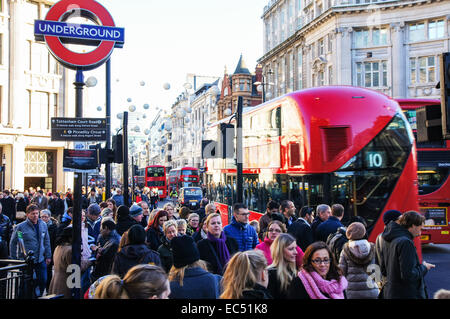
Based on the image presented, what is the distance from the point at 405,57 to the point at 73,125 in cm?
3692

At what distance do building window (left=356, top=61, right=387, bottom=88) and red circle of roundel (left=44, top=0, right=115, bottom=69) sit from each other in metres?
35.2

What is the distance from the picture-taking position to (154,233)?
7105 mm

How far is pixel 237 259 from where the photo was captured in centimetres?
358

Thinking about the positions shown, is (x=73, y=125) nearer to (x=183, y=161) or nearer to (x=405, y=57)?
(x=405, y=57)

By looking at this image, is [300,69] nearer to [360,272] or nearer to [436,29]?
[436,29]

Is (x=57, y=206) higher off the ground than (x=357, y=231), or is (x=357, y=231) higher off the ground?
(x=357, y=231)

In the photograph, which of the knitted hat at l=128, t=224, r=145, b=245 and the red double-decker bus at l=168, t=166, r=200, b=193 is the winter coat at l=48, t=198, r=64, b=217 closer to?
the knitted hat at l=128, t=224, r=145, b=245

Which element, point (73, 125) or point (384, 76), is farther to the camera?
point (384, 76)

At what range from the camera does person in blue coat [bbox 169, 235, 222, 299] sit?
3863mm

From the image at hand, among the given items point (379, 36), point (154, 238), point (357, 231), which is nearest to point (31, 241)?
point (154, 238)

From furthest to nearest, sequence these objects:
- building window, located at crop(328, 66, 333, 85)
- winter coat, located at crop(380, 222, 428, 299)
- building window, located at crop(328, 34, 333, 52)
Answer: building window, located at crop(328, 66, 333, 85) < building window, located at crop(328, 34, 333, 52) < winter coat, located at crop(380, 222, 428, 299)

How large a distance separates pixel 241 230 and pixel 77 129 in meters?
2.81

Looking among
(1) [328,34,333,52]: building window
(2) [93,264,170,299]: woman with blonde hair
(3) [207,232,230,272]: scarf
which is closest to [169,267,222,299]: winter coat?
(2) [93,264,170,299]: woman with blonde hair
